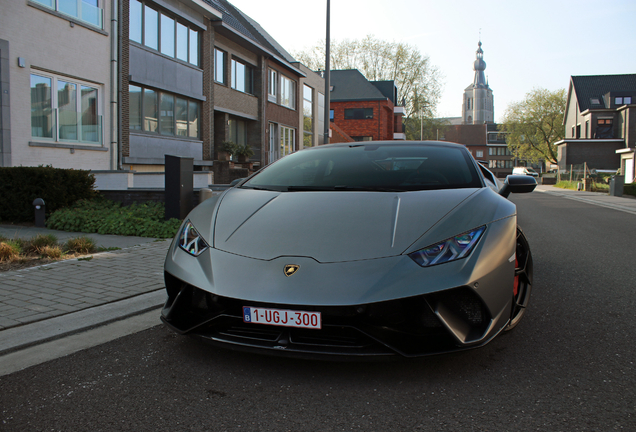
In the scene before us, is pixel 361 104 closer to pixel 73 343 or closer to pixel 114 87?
pixel 114 87

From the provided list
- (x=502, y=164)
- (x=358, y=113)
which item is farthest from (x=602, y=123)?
(x=502, y=164)

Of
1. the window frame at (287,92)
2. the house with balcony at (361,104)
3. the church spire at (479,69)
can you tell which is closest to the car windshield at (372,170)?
the window frame at (287,92)

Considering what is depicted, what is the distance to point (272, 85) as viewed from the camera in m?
28.0

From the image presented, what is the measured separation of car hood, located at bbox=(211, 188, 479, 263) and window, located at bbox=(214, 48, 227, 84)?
20.0 m

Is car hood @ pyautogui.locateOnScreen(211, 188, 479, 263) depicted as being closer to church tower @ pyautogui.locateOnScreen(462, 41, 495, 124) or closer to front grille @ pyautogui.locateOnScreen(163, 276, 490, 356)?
front grille @ pyautogui.locateOnScreen(163, 276, 490, 356)

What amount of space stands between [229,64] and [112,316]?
20669 millimetres

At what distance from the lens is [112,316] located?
12.3 feet

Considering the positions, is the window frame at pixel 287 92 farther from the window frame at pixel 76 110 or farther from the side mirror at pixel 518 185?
the side mirror at pixel 518 185

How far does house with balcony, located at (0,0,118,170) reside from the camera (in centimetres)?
1188

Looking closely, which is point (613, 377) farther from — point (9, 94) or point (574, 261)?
point (9, 94)

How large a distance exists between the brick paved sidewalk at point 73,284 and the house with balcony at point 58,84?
769 cm

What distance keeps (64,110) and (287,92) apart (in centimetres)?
1810

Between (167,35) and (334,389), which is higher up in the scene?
(167,35)

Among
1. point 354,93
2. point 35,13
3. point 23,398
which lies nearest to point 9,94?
point 35,13
